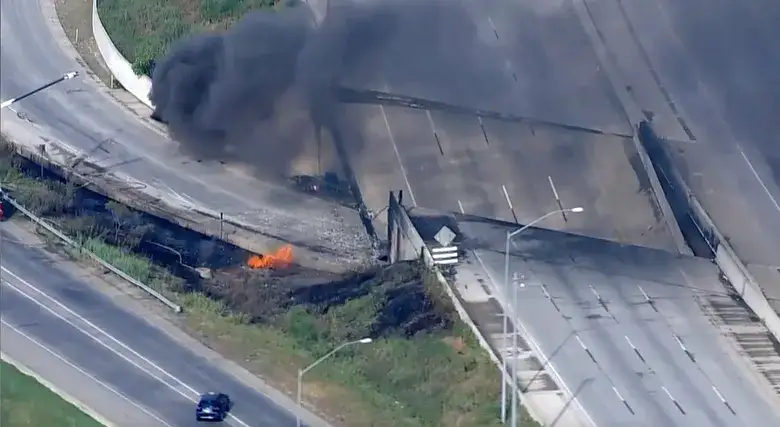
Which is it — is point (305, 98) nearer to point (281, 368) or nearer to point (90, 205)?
point (90, 205)

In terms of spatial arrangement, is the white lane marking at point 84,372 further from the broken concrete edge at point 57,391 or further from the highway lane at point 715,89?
the highway lane at point 715,89

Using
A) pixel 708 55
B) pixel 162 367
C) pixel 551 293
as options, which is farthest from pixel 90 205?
pixel 708 55

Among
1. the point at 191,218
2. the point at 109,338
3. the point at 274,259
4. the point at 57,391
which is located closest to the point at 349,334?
the point at 109,338

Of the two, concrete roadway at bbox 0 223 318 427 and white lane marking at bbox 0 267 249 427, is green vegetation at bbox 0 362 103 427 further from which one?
white lane marking at bbox 0 267 249 427

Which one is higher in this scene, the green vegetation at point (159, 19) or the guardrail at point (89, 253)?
the green vegetation at point (159, 19)

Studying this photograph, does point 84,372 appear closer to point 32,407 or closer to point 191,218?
point 32,407

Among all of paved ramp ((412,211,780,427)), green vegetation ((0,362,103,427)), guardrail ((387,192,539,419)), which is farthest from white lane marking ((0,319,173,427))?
paved ramp ((412,211,780,427))

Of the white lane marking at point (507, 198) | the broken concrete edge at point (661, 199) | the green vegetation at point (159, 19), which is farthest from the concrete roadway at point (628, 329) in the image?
the green vegetation at point (159, 19)
